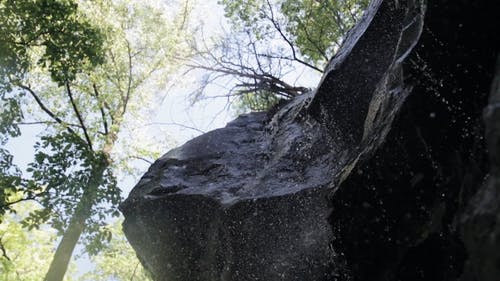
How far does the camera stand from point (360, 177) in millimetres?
4688

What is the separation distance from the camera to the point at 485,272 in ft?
7.89

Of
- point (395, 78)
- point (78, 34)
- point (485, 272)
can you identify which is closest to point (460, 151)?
point (395, 78)

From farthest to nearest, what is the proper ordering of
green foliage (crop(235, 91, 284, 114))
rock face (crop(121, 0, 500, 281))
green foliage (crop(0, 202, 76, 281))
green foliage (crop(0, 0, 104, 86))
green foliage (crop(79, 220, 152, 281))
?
green foliage (crop(79, 220, 152, 281)) → green foliage (crop(0, 202, 76, 281)) → green foliage (crop(235, 91, 284, 114)) → green foliage (crop(0, 0, 104, 86)) → rock face (crop(121, 0, 500, 281))

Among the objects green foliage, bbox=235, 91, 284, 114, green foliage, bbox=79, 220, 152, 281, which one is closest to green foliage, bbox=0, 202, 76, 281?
green foliage, bbox=79, 220, 152, 281

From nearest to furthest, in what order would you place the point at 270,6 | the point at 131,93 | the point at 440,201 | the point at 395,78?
the point at 440,201 < the point at 395,78 < the point at 270,6 < the point at 131,93

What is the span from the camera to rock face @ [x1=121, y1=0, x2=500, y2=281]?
3.96 meters

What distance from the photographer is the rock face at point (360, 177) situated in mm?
3965

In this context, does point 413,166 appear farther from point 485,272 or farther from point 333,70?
point 333,70

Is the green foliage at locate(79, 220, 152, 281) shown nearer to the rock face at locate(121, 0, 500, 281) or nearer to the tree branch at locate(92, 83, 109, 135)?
the tree branch at locate(92, 83, 109, 135)

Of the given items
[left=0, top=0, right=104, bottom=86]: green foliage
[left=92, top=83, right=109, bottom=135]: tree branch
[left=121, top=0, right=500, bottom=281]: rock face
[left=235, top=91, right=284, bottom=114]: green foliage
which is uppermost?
[left=92, top=83, right=109, bottom=135]: tree branch

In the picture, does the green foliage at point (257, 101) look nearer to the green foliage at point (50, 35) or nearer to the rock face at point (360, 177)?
the rock face at point (360, 177)

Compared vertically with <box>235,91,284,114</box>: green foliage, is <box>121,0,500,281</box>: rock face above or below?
below

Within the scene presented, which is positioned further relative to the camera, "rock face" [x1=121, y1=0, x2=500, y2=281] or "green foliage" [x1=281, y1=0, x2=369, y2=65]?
"green foliage" [x1=281, y1=0, x2=369, y2=65]

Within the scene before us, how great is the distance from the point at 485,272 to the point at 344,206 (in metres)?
→ 2.47
